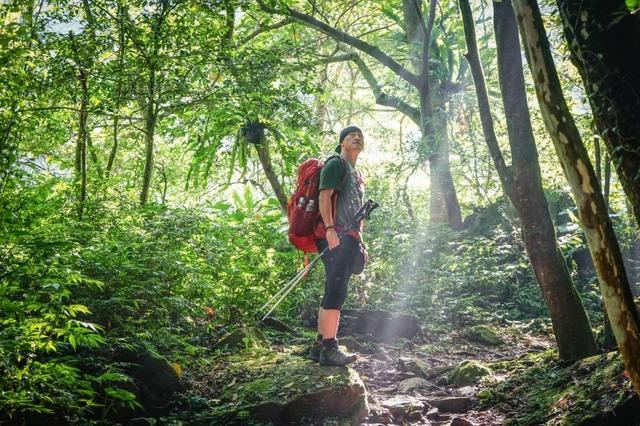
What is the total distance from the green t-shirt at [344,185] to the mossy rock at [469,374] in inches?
83.1

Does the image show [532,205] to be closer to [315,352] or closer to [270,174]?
[315,352]

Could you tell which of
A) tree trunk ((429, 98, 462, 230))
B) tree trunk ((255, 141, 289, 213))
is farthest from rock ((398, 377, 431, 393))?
tree trunk ((429, 98, 462, 230))

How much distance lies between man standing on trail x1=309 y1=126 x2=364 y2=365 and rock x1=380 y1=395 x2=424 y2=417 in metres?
0.52

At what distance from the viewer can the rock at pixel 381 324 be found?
25.2 ft

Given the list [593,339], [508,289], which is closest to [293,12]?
[508,289]

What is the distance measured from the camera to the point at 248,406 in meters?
4.18

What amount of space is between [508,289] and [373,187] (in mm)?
3369

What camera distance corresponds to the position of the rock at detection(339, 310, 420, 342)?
7.68 meters

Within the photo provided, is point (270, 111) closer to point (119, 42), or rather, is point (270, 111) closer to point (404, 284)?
point (119, 42)

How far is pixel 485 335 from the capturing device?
7.64 metres

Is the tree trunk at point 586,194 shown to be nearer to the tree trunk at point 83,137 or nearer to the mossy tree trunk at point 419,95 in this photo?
the tree trunk at point 83,137

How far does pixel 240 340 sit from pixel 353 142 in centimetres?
258

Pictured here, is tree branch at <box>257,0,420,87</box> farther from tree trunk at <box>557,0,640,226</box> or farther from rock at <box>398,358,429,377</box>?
tree trunk at <box>557,0,640,226</box>

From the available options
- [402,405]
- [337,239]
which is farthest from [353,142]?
[402,405]
